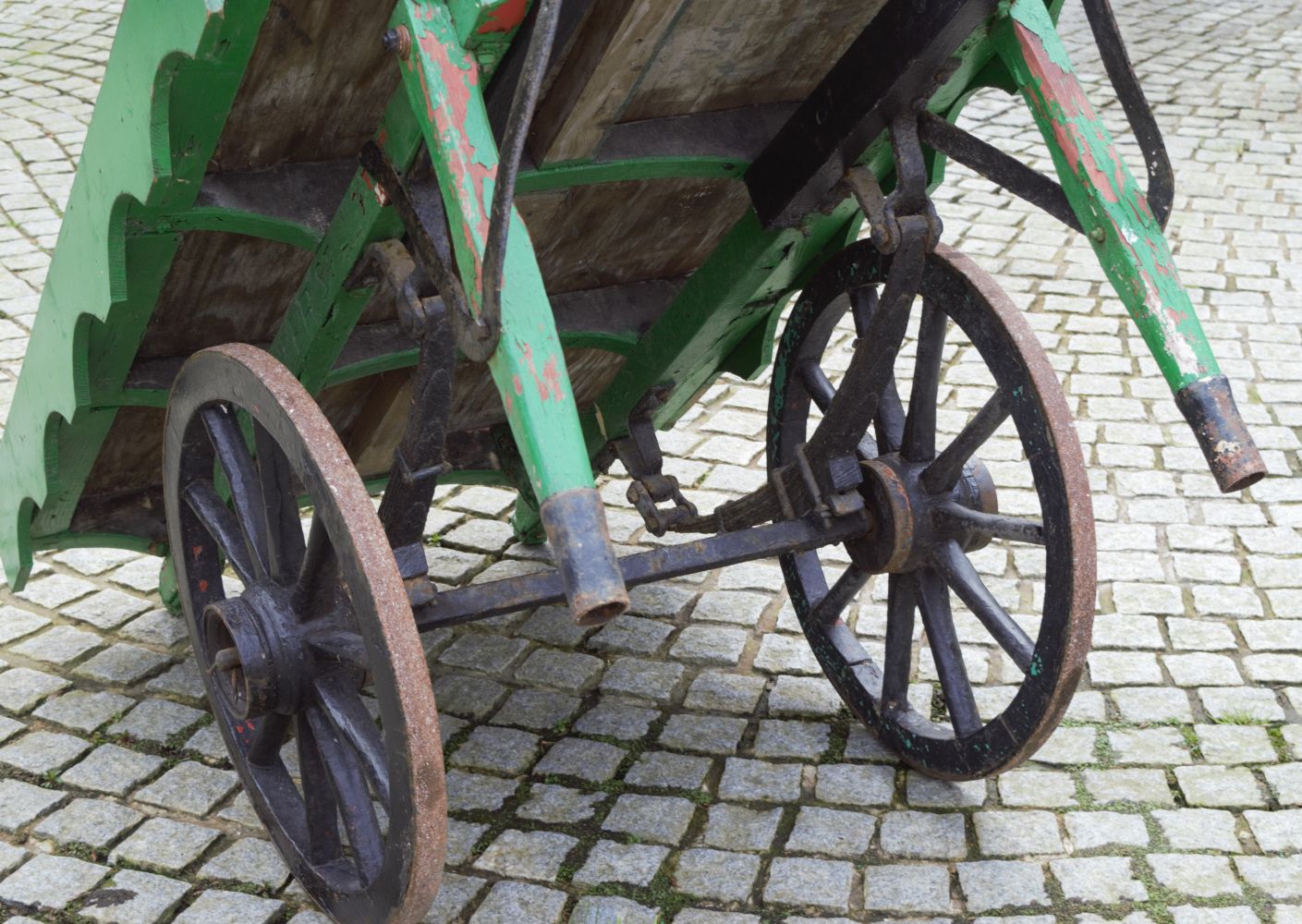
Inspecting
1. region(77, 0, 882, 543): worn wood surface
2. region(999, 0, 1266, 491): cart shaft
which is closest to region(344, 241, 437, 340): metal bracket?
region(77, 0, 882, 543): worn wood surface

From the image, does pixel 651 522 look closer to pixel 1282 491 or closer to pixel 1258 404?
pixel 1282 491

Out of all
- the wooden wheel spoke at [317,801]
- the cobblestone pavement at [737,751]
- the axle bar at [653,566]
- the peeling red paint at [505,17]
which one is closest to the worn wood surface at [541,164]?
the peeling red paint at [505,17]

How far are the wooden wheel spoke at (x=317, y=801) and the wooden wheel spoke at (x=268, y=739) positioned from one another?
0.10m

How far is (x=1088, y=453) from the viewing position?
188 inches

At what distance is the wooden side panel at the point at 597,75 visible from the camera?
2385 millimetres

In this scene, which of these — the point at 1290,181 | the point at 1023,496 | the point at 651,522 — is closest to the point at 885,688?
the point at 651,522

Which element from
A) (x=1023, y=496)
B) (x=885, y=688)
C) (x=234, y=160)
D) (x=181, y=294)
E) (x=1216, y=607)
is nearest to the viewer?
(x=234, y=160)

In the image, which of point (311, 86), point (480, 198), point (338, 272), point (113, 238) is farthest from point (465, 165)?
point (113, 238)

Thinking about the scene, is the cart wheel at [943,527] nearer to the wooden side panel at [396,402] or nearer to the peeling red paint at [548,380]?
the wooden side panel at [396,402]

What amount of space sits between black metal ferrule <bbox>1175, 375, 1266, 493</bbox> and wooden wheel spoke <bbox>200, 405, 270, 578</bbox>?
1639mm

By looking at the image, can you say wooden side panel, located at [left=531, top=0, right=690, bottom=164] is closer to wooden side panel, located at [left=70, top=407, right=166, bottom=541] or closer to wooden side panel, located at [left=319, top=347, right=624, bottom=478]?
wooden side panel, located at [left=319, top=347, right=624, bottom=478]

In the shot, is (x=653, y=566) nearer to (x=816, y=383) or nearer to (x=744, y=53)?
(x=816, y=383)

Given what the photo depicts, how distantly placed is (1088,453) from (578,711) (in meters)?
2.13

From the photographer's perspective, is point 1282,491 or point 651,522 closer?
point 651,522
